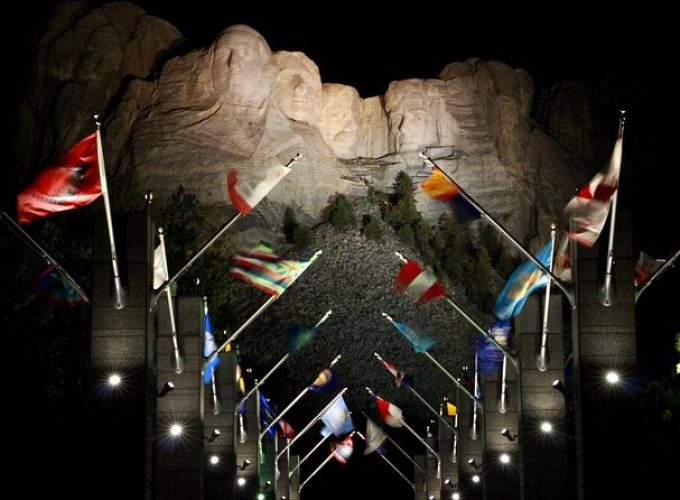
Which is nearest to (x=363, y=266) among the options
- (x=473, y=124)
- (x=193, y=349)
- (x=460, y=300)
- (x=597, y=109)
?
(x=460, y=300)

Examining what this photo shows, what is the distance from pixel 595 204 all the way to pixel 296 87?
91.8m

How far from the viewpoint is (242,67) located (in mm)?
116125

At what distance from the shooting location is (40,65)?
118 m

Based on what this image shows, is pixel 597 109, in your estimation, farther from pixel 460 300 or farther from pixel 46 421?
pixel 46 421

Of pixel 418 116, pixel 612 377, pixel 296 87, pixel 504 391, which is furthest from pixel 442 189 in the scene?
pixel 418 116

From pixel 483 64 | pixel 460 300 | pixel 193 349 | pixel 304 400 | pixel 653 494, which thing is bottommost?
pixel 653 494

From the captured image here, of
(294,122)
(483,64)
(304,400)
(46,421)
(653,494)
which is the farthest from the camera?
(483,64)

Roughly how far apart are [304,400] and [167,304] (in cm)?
5690

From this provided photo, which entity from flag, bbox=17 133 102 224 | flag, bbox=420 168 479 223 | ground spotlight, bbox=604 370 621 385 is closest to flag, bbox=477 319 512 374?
flag, bbox=420 168 479 223

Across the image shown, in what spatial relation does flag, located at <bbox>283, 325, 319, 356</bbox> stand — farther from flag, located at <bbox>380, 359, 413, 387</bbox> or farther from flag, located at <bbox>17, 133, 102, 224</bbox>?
flag, located at <bbox>17, 133, 102, 224</bbox>

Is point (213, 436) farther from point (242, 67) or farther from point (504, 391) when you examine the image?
point (242, 67)

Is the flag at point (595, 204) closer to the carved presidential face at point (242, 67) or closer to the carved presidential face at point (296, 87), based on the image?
the carved presidential face at point (242, 67)

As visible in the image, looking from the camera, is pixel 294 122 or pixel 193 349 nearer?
pixel 193 349

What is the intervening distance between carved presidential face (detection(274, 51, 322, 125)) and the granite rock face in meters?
0.10
